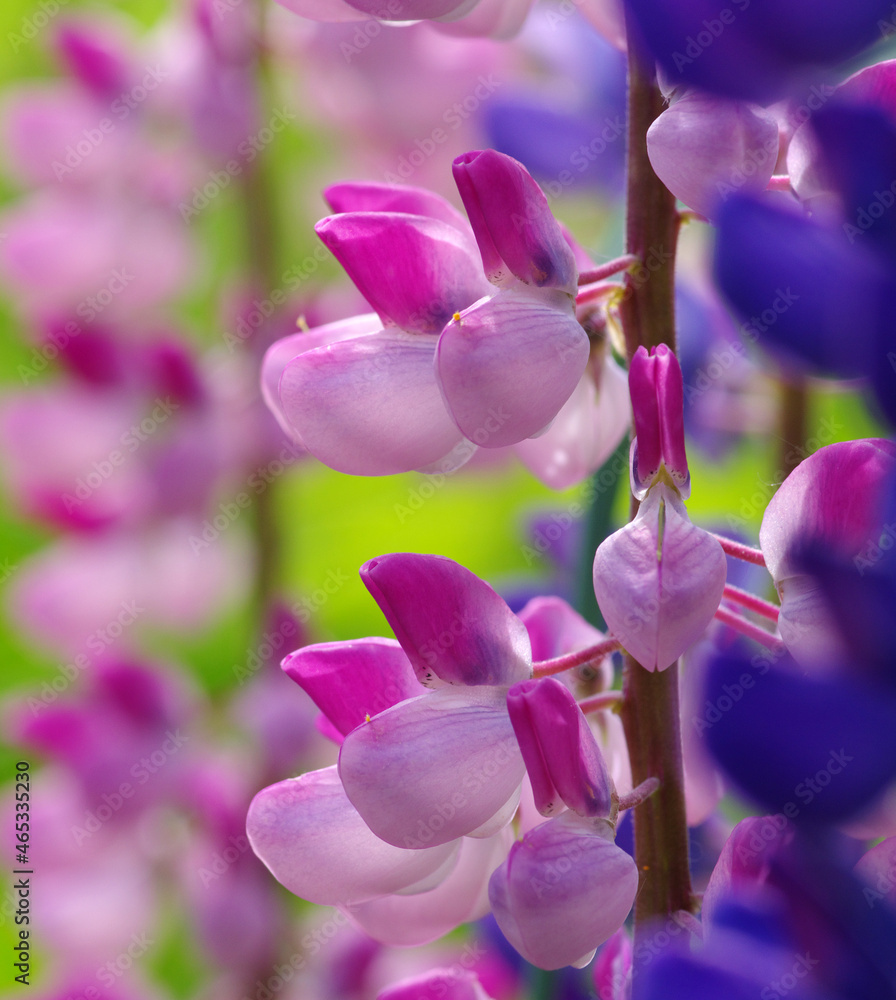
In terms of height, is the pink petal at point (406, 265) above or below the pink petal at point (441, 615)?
above

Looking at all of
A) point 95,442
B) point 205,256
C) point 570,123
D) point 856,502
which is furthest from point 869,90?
point 205,256

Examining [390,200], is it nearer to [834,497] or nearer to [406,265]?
[406,265]

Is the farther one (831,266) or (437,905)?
(437,905)

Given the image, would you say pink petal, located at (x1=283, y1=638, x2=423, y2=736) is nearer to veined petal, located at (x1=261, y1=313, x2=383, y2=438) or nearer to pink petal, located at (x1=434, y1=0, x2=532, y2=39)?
veined petal, located at (x1=261, y1=313, x2=383, y2=438)

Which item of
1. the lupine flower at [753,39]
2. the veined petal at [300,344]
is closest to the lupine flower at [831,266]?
the lupine flower at [753,39]

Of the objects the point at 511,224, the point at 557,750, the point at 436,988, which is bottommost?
the point at 436,988

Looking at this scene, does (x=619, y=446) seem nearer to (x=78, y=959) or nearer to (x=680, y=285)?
(x=680, y=285)

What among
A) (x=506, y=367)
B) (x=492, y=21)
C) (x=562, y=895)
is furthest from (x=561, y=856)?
(x=492, y=21)

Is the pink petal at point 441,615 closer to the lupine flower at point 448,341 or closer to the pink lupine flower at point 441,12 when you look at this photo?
the lupine flower at point 448,341
